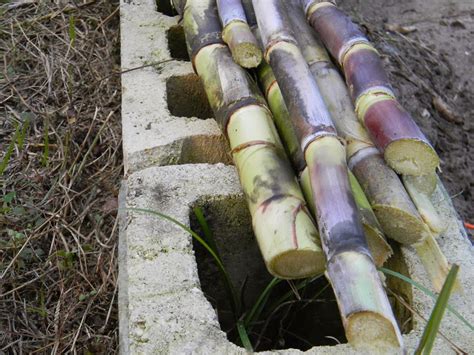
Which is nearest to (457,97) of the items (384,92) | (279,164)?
(384,92)

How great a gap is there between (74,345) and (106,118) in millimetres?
811

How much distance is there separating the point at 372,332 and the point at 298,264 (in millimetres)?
234

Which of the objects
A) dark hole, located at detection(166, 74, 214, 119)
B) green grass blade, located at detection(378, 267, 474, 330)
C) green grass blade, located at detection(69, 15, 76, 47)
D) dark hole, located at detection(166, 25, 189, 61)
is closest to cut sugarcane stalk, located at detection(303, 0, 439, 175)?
green grass blade, located at detection(378, 267, 474, 330)

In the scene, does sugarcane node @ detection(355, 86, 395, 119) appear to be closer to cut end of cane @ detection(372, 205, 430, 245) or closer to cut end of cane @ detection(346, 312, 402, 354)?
cut end of cane @ detection(372, 205, 430, 245)

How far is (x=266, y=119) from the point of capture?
1671 millimetres

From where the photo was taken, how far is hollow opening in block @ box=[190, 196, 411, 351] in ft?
5.65

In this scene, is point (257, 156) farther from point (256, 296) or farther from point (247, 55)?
point (256, 296)

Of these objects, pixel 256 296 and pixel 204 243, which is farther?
pixel 256 296

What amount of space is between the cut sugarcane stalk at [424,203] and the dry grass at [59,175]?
769mm

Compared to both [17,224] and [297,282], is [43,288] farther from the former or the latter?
[297,282]

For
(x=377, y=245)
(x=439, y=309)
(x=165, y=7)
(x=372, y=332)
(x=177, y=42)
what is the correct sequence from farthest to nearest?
1. (x=165, y=7)
2. (x=177, y=42)
3. (x=377, y=245)
4. (x=372, y=332)
5. (x=439, y=309)

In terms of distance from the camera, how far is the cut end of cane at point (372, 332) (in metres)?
1.18

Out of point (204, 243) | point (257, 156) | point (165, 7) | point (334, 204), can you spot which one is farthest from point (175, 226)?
point (165, 7)

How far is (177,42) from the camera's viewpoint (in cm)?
233
